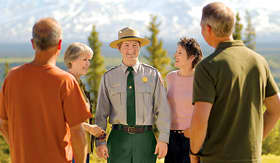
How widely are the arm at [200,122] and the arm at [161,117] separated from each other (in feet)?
Result: 5.01

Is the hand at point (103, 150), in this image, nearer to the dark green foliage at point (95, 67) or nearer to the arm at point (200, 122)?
the arm at point (200, 122)

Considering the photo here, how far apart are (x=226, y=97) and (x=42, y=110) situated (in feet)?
4.41

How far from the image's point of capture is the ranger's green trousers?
4.35 metres

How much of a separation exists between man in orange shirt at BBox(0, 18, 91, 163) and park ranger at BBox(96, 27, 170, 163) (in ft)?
4.85

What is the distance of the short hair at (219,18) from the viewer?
2.75 metres

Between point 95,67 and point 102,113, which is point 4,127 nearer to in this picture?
point 102,113

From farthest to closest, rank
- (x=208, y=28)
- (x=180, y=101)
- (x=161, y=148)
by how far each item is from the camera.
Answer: (x=180, y=101), (x=161, y=148), (x=208, y=28)

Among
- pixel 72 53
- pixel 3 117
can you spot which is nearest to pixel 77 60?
pixel 72 53

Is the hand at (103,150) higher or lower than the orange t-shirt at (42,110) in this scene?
lower

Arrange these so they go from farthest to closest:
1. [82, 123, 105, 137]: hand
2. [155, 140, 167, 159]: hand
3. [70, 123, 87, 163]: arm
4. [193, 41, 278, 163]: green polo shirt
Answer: [155, 140, 167, 159]: hand, [82, 123, 105, 137]: hand, [70, 123, 87, 163]: arm, [193, 41, 278, 163]: green polo shirt

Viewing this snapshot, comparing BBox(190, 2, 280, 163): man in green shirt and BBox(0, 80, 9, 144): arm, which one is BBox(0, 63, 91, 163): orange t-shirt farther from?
BBox(190, 2, 280, 163): man in green shirt

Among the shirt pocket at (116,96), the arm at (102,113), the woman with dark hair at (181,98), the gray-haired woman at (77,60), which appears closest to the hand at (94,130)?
the gray-haired woman at (77,60)

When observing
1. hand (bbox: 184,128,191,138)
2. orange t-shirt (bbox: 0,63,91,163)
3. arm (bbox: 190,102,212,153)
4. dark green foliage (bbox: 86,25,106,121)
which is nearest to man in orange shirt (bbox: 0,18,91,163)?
orange t-shirt (bbox: 0,63,91,163)

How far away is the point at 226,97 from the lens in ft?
8.96
